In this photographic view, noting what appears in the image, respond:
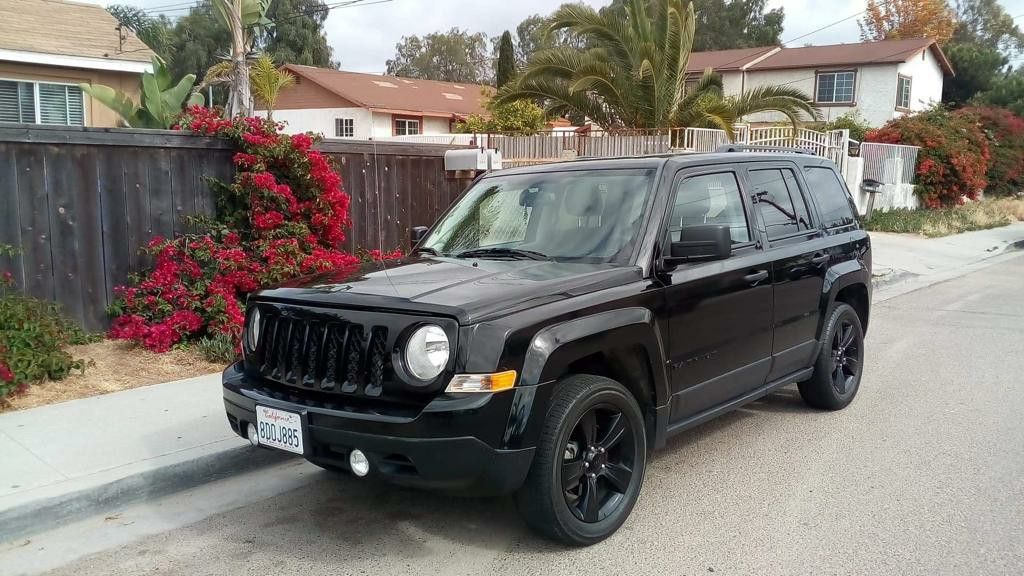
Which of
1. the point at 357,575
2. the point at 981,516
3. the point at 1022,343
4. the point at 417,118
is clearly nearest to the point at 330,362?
the point at 357,575

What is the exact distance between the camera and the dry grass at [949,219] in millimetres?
20688

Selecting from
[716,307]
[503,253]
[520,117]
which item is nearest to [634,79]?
[520,117]

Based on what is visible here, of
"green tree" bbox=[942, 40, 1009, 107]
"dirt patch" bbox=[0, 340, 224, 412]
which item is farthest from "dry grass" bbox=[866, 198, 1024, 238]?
"green tree" bbox=[942, 40, 1009, 107]

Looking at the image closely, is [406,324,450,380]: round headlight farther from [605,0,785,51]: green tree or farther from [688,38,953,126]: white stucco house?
[605,0,785,51]: green tree

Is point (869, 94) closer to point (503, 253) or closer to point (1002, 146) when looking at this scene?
point (1002, 146)

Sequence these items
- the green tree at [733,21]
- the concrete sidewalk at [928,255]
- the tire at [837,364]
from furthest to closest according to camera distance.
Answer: the green tree at [733,21] < the concrete sidewalk at [928,255] < the tire at [837,364]

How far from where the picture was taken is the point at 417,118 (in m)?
34.8

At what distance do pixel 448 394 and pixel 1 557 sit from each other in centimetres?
246

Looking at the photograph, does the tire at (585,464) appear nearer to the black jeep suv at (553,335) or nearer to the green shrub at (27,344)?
the black jeep suv at (553,335)

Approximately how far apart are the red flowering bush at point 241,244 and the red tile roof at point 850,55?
3354 cm

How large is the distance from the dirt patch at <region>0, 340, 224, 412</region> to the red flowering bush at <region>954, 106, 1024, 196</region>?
2810 cm

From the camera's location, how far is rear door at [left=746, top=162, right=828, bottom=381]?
5.46 meters

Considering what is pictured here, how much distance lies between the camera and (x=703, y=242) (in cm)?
438

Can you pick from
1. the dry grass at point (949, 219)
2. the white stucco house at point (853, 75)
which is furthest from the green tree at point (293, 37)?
the dry grass at point (949, 219)
